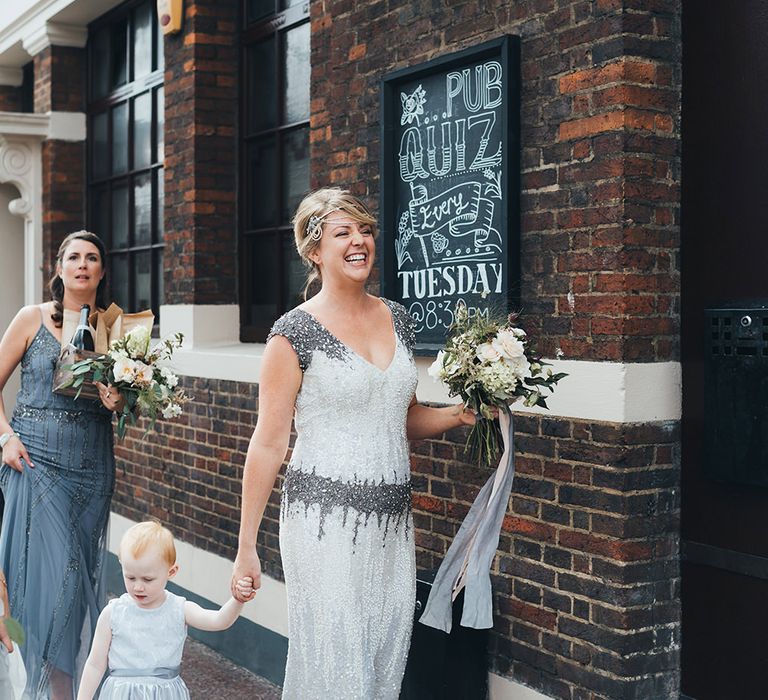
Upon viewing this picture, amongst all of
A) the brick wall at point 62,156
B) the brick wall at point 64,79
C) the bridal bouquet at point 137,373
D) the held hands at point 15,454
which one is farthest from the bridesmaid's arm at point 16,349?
the brick wall at point 64,79

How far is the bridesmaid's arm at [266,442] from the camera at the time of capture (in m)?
3.71

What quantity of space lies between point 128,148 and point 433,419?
589 centimetres

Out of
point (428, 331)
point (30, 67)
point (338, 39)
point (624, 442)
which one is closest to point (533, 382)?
point (624, 442)

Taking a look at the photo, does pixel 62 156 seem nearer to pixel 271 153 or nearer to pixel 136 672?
pixel 271 153

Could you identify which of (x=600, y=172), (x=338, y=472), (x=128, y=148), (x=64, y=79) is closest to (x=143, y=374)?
(x=338, y=472)

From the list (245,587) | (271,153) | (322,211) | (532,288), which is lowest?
(245,587)

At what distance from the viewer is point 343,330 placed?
150 inches

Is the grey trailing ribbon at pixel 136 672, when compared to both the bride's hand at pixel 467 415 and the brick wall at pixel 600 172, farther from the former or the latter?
the brick wall at pixel 600 172

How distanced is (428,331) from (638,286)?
114 cm

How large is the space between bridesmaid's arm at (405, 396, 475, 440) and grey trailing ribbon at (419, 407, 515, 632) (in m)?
0.13

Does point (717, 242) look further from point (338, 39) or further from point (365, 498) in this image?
point (338, 39)

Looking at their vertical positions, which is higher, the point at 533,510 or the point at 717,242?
the point at 717,242

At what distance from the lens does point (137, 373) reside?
16.1 feet

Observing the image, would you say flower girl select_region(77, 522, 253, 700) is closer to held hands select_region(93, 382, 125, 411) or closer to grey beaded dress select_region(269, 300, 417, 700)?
grey beaded dress select_region(269, 300, 417, 700)
